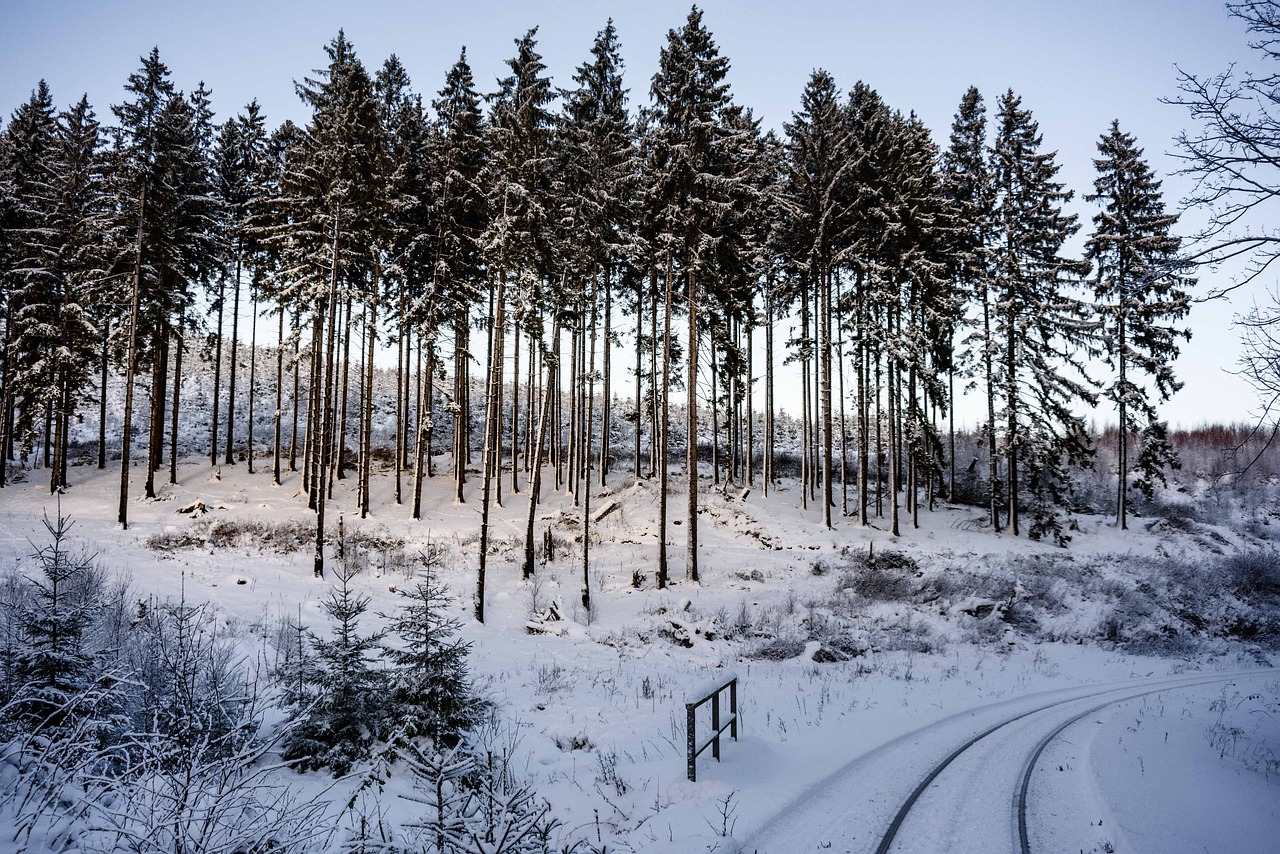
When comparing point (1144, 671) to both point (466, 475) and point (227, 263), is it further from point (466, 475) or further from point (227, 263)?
point (227, 263)

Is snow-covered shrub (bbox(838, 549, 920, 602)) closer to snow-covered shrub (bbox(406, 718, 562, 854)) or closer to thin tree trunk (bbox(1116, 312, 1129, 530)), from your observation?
thin tree trunk (bbox(1116, 312, 1129, 530))

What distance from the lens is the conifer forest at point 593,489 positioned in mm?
7473

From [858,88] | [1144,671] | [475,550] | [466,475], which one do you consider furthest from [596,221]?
[1144,671]

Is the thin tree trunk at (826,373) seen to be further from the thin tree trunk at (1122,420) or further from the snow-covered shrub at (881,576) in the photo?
the thin tree trunk at (1122,420)

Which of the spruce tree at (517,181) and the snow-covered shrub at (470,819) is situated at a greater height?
the spruce tree at (517,181)

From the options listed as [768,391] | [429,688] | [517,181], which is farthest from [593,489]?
[429,688]

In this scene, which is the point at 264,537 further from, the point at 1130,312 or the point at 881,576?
the point at 1130,312

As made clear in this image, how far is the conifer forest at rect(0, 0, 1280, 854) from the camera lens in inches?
294

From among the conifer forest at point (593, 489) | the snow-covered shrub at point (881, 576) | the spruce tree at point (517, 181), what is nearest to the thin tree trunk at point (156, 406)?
the conifer forest at point (593, 489)

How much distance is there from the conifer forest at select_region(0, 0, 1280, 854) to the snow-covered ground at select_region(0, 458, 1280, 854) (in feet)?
0.45

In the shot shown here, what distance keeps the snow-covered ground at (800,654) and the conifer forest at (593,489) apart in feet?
0.45

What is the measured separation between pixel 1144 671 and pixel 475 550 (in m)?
21.2

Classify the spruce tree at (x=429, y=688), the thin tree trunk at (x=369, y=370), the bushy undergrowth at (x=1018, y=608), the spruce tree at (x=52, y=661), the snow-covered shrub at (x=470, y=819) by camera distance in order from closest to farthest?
the snow-covered shrub at (x=470, y=819)
the spruce tree at (x=52, y=661)
the spruce tree at (x=429, y=688)
the bushy undergrowth at (x=1018, y=608)
the thin tree trunk at (x=369, y=370)

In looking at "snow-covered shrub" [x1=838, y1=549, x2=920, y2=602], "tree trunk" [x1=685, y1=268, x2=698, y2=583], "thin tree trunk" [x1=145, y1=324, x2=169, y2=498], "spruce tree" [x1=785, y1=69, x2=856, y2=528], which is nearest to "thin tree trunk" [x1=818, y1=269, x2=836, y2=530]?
"spruce tree" [x1=785, y1=69, x2=856, y2=528]
